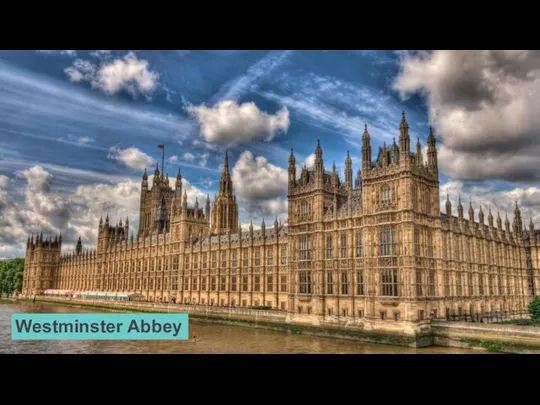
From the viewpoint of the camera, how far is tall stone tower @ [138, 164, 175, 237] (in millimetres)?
135125

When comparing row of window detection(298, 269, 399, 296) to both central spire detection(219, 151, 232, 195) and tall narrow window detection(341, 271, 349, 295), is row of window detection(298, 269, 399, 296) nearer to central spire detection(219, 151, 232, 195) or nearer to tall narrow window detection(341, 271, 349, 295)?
tall narrow window detection(341, 271, 349, 295)

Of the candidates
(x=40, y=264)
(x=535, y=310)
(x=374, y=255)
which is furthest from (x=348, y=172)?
(x=40, y=264)

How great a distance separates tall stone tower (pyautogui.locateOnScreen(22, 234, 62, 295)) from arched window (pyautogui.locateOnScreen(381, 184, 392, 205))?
141 meters

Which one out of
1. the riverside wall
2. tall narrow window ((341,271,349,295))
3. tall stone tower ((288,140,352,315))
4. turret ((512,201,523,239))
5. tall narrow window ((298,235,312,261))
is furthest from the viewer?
turret ((512,201,523,239))

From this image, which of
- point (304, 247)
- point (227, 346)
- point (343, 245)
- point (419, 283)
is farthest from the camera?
point (304, 247)

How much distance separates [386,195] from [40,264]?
471 feet

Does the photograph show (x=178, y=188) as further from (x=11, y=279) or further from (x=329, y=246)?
(x=11, y=279)

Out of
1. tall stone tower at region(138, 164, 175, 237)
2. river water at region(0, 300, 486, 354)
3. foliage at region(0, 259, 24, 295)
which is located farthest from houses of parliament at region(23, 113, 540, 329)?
foliage at region(0, 259, 24, 295)

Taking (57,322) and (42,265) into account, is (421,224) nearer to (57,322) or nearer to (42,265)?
(57,322)

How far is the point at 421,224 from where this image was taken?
47719 millimetres

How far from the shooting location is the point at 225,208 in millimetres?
107375

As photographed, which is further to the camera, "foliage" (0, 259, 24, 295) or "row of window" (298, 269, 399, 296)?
"foliage" (0, 259, 24, 295)

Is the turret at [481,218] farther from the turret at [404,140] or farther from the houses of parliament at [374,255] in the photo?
the turret at [404,140]
